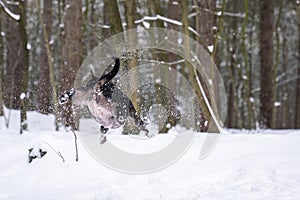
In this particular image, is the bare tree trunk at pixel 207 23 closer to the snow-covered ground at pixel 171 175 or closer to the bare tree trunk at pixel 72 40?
the bare tree trunk at pixel 72 40

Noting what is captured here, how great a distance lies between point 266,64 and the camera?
41.5 feet

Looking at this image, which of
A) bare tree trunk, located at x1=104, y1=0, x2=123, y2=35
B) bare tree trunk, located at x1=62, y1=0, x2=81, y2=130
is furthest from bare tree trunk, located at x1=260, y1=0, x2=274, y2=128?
bare tree trunk, located at x1=104, y1=0, x2=123, y2=35

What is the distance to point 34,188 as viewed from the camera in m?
4.59

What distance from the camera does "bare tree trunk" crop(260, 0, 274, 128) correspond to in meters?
12.4

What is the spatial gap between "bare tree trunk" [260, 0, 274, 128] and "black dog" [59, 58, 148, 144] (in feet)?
30.1

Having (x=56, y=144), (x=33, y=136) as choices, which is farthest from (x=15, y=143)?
(x=56, y=144)

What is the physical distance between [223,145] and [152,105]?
1058mm

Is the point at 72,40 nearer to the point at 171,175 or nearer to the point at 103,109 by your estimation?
the point at 171,175

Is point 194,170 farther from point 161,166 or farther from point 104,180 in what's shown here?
point 104,180

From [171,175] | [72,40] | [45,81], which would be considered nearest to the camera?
[171,175]

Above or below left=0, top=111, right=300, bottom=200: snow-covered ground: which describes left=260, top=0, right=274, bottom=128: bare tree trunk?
above

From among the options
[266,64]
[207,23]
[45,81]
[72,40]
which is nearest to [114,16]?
[72,40]

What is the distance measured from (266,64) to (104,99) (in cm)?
985

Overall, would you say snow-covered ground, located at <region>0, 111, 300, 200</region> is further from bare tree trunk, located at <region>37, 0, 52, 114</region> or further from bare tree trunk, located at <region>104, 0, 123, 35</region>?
bare tree trunk, located at <region>104, 0, 123, 35</region>
